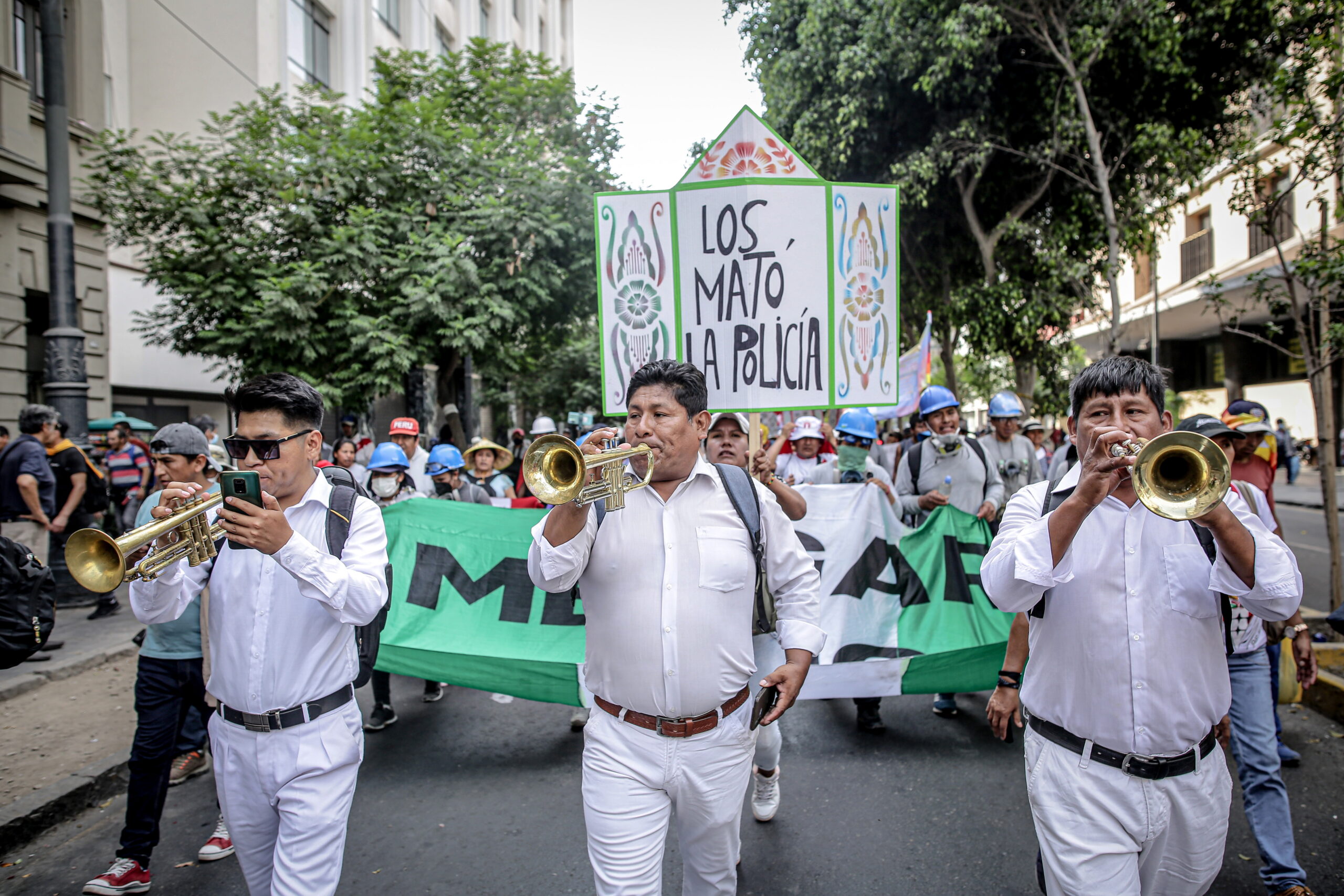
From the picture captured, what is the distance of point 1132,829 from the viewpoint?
2.14m

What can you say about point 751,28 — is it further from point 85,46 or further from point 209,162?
point 85,46

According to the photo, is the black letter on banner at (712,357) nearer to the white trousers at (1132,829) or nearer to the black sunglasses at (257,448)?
the black sunglasses at (257,448)

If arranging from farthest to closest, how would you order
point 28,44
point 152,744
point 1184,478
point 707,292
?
point 28,44
point 707,292
point 152,744
point 1184,478

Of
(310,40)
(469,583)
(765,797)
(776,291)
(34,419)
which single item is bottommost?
(765,797)

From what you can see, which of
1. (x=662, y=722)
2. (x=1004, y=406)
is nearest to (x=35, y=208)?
(x=1004, y=406)

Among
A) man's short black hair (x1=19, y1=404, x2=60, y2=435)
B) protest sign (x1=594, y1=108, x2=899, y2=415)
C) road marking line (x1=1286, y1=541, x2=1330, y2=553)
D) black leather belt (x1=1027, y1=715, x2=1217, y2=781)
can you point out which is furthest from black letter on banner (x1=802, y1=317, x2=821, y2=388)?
road marking line (x1=1286, y1=541, x2=1330, y2=553)

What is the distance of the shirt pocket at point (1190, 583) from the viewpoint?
2.17 meters

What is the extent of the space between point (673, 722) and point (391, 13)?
25664 millimetres

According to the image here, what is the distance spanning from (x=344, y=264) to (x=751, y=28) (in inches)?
352

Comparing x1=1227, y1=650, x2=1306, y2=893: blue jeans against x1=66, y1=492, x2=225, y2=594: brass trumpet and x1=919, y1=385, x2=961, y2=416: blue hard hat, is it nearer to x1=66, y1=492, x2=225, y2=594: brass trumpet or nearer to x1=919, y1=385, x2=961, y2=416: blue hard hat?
x1=919, y1=385, x2=961, y2=416: blue hard hat

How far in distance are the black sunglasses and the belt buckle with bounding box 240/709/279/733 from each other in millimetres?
784

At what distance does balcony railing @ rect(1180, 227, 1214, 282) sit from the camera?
24.9m

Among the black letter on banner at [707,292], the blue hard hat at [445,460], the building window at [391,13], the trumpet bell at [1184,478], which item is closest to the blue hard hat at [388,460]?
the blue hard hat at [445,460]

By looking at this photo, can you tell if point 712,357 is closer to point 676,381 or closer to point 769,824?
point 676,381
